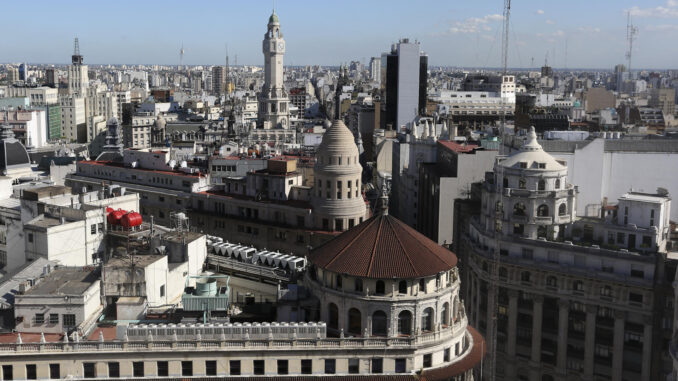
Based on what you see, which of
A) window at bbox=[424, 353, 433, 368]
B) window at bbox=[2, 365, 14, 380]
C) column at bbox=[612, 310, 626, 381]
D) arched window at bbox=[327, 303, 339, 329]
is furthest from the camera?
column at bbox=[612, 310, 626, 381]

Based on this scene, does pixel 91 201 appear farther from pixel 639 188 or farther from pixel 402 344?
pixel 639 188

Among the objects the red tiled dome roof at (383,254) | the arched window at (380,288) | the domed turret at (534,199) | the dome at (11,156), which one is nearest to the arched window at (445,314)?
the red tiled dome roof at (383,254)

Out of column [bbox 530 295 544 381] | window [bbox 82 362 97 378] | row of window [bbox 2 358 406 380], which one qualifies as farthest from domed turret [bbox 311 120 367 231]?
window [bbox 82 362 97 378]

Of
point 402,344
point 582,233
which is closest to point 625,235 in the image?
point 582,233

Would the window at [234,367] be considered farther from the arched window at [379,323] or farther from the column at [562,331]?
the column at [562,331]

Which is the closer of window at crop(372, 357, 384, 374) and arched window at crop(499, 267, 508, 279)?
window at crop(372, 357, 384, 374)

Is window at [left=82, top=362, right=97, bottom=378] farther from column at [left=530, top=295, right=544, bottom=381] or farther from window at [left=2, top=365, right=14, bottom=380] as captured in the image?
column at [left=530, top=295, right=544, bottom=381]

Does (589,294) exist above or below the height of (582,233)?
below
